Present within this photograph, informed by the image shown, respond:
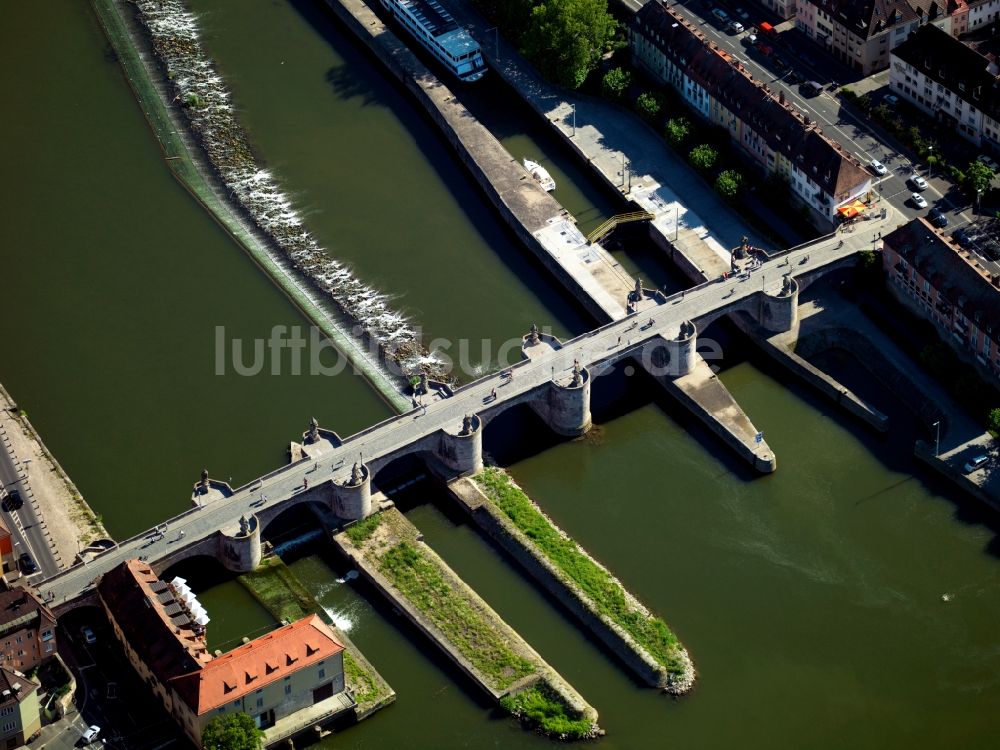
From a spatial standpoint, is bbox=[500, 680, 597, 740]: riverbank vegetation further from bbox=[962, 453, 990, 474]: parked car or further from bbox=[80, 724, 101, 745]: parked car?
bbox=[962, 453, 990, 474]: parked car

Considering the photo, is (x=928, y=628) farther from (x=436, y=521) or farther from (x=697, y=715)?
(x=436, y=521)

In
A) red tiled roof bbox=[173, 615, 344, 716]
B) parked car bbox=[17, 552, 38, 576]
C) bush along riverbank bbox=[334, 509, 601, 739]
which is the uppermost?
red tiled roof bbox=[173, 615, 344, 716]

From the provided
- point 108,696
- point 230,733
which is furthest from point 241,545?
point 230,733

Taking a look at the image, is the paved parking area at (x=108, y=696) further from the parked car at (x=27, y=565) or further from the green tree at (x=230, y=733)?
the parked car at (x=27, y=565)

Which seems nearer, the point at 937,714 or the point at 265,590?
the point at 937,714

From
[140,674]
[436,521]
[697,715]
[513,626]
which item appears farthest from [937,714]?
[140,674]

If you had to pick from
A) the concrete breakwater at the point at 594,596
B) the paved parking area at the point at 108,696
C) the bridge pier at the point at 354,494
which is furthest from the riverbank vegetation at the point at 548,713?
the paved parking area at the point at 108,696

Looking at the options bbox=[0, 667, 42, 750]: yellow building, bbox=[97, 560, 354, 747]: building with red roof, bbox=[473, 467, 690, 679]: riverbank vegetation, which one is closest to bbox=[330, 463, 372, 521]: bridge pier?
bbox=[473, 467, 690, 679]: riverbank vegetation
